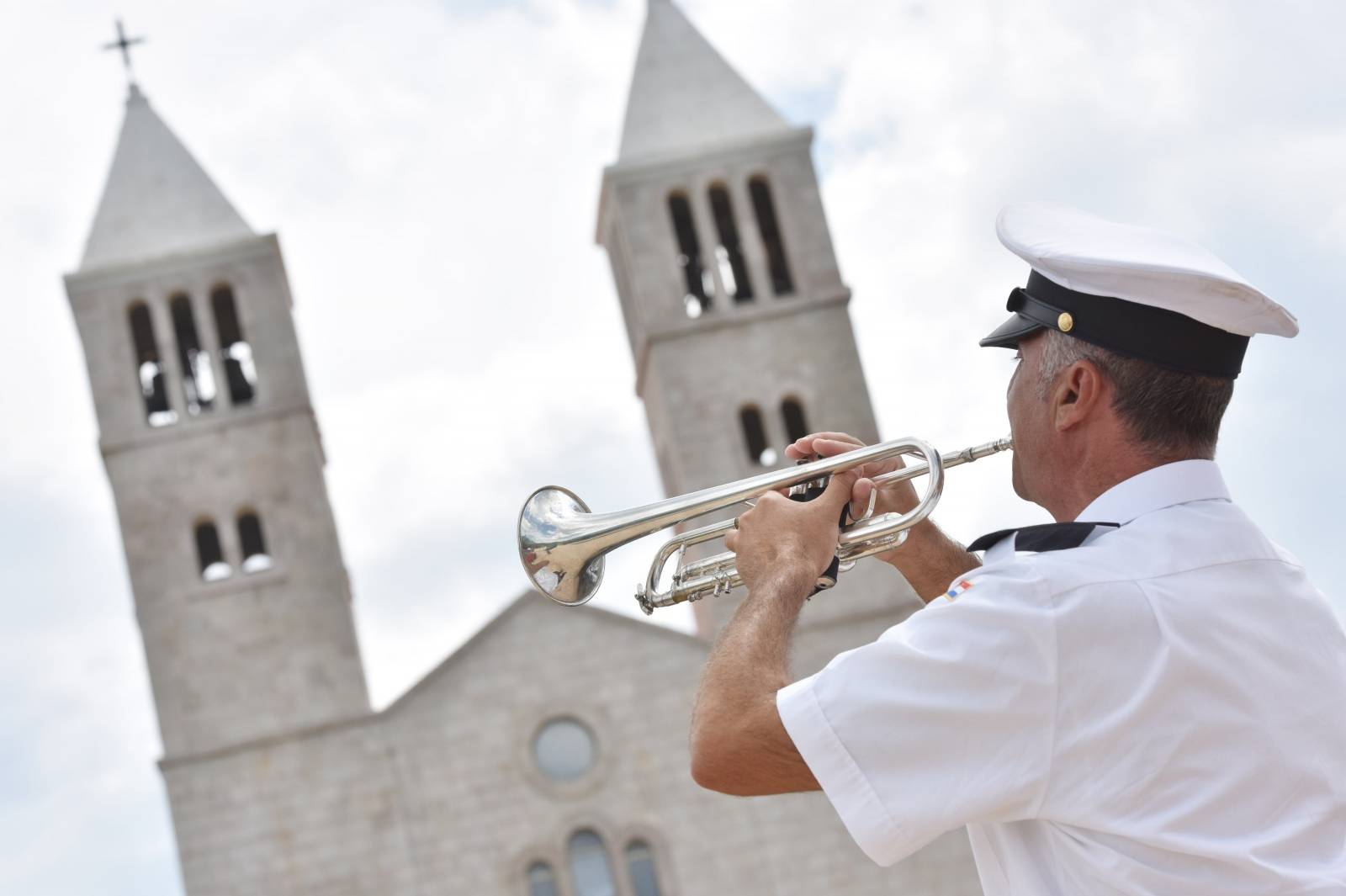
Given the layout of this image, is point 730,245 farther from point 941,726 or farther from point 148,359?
point 941,726

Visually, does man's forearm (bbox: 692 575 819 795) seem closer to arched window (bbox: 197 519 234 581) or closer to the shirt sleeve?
the shirt sleeve

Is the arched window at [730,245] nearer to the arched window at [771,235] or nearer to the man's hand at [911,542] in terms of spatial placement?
the arched window at [771,235]

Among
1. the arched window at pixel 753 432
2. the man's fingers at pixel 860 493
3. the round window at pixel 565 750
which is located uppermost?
the arched window at pixel 753 432

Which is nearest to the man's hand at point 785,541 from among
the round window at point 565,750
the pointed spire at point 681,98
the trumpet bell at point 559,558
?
the trumpet bell at point 559,558

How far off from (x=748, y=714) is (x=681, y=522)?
1132mm

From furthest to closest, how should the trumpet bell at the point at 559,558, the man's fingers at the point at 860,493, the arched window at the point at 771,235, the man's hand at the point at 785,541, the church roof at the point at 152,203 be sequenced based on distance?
the arched window at the point at 771,235, the church roof at the point at 152,203, the trumpet bell at the point at 559,558, the man's fingers at the point at 860,493, the man's hand at the point at 785,541

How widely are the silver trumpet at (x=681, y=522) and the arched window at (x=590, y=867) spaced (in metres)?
19.1

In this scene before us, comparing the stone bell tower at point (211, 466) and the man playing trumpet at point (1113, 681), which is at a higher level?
the stone bell tower at point (211, 466)

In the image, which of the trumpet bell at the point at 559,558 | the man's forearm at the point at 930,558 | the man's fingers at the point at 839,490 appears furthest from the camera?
the trumpet bell at the point at 559,558

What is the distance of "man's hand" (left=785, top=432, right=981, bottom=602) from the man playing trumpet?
681mm

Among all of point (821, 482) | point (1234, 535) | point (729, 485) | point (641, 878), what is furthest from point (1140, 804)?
point (641, 878)

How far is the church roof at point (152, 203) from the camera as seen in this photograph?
83.1ft

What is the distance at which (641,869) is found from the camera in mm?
22797

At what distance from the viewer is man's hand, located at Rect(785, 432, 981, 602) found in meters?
3.42
